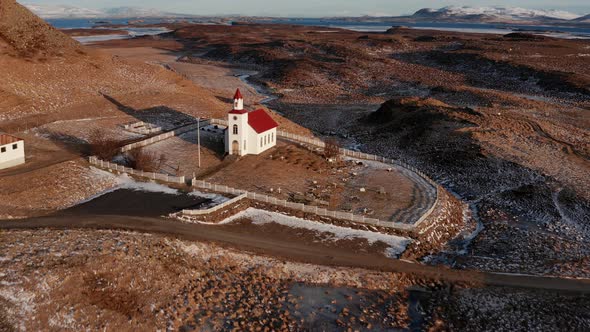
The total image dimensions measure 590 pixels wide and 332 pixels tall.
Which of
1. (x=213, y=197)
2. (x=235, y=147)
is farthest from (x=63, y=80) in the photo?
(x=213, y=197)

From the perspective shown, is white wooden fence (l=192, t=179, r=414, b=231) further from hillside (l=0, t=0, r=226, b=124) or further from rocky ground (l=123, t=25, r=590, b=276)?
hillside (l=0, t=0, r=226, b=124)

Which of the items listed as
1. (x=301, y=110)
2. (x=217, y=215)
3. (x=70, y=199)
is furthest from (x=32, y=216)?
(x=301, y=110)

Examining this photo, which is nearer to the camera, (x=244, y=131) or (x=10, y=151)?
(x=10, y=151)

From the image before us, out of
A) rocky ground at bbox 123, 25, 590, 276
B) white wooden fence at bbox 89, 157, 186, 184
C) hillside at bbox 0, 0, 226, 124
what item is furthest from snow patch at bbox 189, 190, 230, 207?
hillside at bbox 0, 0, 226, 124

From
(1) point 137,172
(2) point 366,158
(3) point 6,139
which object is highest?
(3) point 6,139

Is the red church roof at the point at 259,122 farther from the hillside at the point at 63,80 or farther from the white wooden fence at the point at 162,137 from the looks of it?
the hillside at the point at 63,80

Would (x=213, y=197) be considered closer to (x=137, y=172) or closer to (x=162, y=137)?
(x=137, y=172)

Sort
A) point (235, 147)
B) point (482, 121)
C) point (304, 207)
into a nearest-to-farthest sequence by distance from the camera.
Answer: point (304, 207) → point (235, 147) → point (482, 121)

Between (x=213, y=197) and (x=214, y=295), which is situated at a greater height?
(x=213, y=197)

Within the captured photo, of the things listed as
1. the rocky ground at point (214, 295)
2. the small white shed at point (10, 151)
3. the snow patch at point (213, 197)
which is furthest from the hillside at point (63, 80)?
Answer: the rocky ground at point (214, 295)
